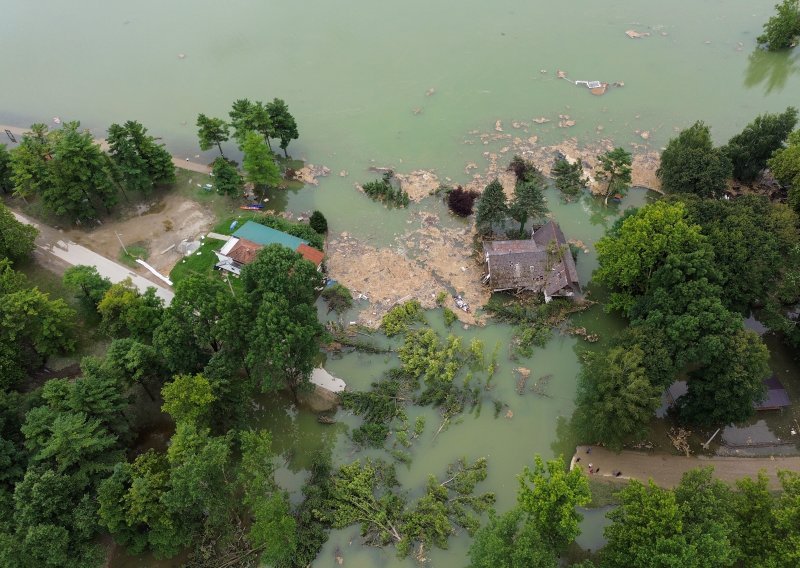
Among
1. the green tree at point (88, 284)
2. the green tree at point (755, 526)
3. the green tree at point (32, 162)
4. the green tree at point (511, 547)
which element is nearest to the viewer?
the green tree at point (511, 547)

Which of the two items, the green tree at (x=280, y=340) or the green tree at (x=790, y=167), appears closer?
the green tree at (x=280, y=340)

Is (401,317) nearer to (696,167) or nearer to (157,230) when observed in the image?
(157,230)

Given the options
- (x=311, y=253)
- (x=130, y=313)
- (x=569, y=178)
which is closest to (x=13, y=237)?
(x=130, y=313)

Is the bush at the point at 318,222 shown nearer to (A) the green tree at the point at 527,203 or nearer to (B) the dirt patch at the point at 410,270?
(B) the dirt patch at the point at 410,270

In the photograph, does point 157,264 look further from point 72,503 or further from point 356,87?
point 356,87

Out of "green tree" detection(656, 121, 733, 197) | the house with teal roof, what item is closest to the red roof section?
the house with teal roof

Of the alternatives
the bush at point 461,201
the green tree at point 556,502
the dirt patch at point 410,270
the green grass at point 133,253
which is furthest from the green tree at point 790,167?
the green grass at point 133,253

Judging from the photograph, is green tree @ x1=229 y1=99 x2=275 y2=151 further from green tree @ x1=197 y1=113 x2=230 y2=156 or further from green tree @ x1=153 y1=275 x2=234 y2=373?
green tree @ x1=153 y1=275 x2=234 y2=373
